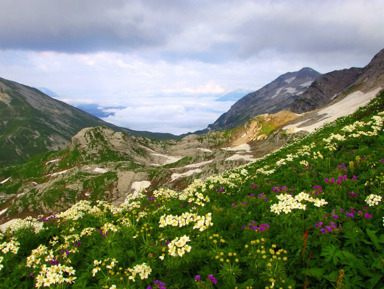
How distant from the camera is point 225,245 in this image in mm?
6898

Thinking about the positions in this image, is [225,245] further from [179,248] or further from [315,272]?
[315,272]

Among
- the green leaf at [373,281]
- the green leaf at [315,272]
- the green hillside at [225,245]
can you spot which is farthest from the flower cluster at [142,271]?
the green leaf at [373,281]

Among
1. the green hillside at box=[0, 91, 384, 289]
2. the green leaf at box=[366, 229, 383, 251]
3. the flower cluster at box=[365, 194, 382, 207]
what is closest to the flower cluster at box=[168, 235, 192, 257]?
the green hillside at box=[0, 91, 384, 289]

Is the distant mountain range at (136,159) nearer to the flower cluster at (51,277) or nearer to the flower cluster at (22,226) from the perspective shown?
the flower cluster at (22,226)

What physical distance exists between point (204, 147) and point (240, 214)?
139615 millimetres

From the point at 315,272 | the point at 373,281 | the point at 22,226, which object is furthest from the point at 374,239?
the point at 22,226

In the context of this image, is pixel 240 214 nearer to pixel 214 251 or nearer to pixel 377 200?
Answer: pixel 214 251

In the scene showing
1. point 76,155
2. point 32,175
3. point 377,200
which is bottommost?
point 32,175

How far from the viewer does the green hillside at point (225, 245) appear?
5.22 m

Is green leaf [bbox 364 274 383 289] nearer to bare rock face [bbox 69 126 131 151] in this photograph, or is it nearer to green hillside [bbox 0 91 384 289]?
green hillside [bbox 0 91 384 289]

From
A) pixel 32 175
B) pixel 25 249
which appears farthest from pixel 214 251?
pixel 32 175

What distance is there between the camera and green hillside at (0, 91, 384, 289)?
5.22m

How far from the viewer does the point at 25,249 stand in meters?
8.90

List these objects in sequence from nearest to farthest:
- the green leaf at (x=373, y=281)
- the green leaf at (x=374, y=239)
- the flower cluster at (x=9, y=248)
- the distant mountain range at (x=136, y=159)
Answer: the green leaf at (x=373, y=281)
the green leaf at (x=374, y=239)
the flower cluster at (x=9, y=248)
the distant mountain range at (x=136, y=159)
